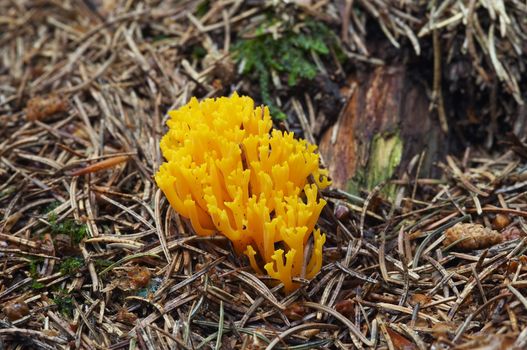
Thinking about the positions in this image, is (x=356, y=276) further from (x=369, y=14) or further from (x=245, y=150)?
(x=369, y=14)

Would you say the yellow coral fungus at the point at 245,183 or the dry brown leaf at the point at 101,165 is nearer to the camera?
the yellow coral fungus at the point at 245,183

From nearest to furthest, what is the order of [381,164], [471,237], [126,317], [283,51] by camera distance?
[126,317], [471,237], [381,164], [283,51]

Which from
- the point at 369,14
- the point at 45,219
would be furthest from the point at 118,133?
the point at 369,14

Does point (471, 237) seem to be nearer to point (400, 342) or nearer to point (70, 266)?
point (400, 342)

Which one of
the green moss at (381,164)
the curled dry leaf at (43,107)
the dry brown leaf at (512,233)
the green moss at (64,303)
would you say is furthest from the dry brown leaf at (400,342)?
the curled dry leaf at (43,107)

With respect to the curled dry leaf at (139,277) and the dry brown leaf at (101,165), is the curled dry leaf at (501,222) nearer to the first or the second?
the curled dry leaf at (139,277)

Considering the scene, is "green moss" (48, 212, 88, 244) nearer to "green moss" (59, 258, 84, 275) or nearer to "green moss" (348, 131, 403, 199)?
"green moss" (59, 258, 84, 275)

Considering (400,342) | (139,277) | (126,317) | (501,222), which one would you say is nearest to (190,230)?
(139,277)
